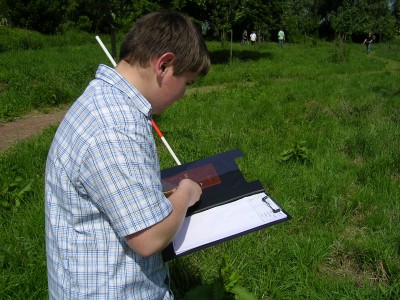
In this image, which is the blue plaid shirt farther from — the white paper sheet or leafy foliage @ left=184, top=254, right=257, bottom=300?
leafy foliage @ left=184, top=254, right=257, bottom=300

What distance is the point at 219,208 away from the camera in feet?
5.10

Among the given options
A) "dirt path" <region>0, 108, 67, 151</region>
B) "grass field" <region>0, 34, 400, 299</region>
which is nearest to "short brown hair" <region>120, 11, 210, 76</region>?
"grass field" <region>0, 34, 400, 299</region>

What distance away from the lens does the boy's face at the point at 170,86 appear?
118 cm

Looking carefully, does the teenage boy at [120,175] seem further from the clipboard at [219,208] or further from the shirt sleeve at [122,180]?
the clipboard at [219,208]

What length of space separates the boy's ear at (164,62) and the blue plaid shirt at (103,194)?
9 cm

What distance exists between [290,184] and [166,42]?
287cm

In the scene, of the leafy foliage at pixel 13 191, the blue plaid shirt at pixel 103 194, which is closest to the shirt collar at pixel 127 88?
the blue plaid shirt at pixel 103 194

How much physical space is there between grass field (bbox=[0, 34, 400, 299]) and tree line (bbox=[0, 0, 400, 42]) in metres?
2.86

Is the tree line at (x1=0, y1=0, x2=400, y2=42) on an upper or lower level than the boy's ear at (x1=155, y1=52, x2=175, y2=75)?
lower

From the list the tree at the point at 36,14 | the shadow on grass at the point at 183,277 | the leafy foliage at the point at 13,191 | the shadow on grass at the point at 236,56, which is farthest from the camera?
the tree at the point at 36,14

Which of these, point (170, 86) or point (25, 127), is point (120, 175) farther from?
point (25, 127)

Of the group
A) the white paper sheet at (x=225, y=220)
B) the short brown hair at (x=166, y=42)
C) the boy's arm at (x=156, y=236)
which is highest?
the short brown hair at (x=166, y=42)

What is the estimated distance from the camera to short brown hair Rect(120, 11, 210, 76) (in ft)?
3.70

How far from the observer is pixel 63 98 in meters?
8.20
